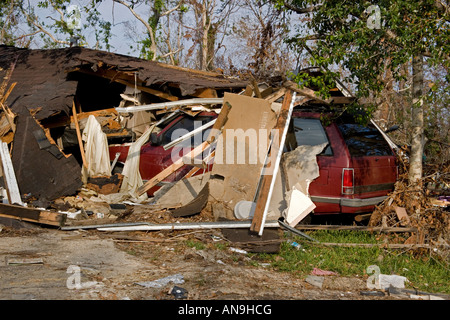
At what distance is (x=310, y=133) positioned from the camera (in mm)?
6836

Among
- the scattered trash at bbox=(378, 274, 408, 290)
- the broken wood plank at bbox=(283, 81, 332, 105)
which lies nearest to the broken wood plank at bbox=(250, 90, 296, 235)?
the broken wood plank at bbox=(283, 81, 332, 105)

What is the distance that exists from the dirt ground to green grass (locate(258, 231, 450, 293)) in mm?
282

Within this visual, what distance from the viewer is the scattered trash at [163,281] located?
4.17 metres

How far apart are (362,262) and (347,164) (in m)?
1.51

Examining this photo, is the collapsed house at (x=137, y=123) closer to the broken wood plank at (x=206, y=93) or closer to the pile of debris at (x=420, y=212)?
the broken wood plank at (x=206, y=93)

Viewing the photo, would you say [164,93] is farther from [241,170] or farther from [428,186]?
[428,186]

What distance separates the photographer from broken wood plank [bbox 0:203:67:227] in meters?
6.36

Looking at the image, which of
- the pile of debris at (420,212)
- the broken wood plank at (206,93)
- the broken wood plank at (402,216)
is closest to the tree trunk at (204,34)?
the broken wood plank at (206,93)

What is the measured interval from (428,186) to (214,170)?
3284 millimetres

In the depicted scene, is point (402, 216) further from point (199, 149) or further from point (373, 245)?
point (199, 149)

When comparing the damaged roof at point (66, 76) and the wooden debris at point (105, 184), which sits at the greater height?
the damaged roof at point (66, 76)

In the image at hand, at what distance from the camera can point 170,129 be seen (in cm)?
868

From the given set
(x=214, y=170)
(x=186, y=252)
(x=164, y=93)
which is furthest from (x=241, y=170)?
(x=164, y=93)
